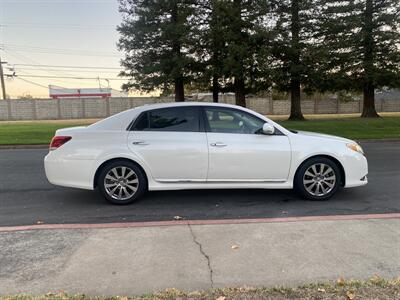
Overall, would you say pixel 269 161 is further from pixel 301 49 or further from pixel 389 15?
pixel 389 15

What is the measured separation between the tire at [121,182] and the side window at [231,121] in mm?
1320

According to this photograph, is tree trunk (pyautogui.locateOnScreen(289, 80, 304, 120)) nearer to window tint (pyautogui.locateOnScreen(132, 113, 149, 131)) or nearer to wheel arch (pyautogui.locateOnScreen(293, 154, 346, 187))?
wheel arch (pyautogui.locateOnScreen(293, 154, 346, 187))

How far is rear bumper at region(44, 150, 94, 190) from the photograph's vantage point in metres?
5.91

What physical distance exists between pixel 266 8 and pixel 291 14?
327 centimetres

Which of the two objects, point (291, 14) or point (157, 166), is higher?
point (291, 14)

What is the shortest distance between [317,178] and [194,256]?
116 inches

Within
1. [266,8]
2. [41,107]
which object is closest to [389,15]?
[266,8]

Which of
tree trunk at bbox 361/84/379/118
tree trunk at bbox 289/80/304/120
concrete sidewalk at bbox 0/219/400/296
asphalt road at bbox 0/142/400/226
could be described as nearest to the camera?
concrete sidewalk at bbox 0/219/400/296

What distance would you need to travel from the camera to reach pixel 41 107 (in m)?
48.6

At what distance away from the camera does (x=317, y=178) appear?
610 centimetres

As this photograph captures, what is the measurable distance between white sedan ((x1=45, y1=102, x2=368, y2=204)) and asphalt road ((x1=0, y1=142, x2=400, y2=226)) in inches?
11.0

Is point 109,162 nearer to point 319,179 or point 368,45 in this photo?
point 319,179

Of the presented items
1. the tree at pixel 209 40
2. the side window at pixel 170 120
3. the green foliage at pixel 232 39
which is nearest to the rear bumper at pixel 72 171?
the side window at pixel 170 120

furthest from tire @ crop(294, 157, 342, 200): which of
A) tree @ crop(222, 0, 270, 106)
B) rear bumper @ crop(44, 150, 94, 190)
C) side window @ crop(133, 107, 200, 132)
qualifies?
tree @ crop(222, 0, 270, 106)
